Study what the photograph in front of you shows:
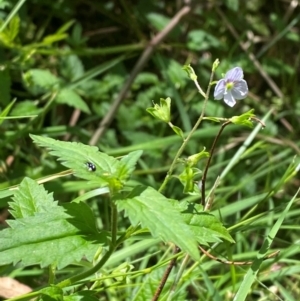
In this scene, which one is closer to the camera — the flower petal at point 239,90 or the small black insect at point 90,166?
the small black insect at point 90,166

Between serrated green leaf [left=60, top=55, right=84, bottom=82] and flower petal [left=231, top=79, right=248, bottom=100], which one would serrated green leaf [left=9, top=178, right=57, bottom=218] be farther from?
serrated green leaf [left=60, top=55, right=84, bottom=82]

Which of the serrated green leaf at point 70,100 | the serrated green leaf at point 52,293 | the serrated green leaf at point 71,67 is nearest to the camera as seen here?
the serrated green leaf at point 52,293

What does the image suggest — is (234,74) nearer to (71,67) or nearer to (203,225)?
(203,225)

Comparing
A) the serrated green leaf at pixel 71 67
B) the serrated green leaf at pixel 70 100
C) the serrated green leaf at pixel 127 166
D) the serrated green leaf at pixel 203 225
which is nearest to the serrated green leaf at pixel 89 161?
the serrated green leaf at pixel 127 166

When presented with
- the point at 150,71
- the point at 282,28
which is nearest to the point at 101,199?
the point at 150,71

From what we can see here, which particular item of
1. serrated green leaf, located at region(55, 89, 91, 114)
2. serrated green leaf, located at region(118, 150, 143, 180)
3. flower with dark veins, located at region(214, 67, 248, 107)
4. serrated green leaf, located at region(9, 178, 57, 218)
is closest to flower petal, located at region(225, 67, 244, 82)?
flower with dark veins, located at region(214, 67, 248, 107)

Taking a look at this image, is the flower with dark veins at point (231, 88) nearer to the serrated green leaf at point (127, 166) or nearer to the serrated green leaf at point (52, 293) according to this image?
the serrated green leaf at point (127, 166)

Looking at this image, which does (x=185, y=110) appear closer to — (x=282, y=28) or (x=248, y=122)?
(x=282, y=28)
